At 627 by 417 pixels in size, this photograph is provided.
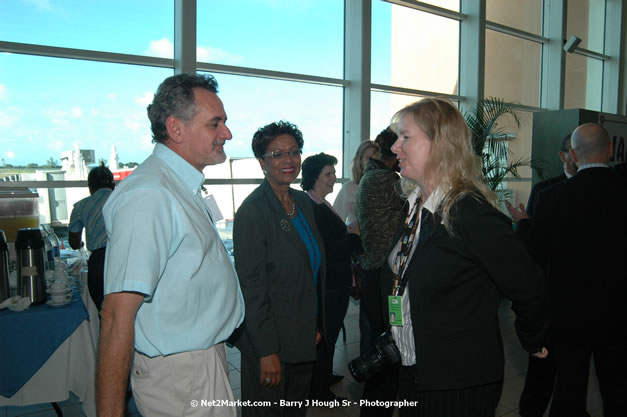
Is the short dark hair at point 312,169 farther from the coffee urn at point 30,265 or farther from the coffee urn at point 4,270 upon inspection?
the coffee urn at point 4,270

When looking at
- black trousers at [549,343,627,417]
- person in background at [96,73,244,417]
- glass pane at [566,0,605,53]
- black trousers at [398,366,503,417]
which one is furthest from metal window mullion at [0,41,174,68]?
glass pane at [566,0,605,53]

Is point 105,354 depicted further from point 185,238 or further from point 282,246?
point 282,246

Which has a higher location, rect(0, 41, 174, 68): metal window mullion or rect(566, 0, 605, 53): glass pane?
rect(566, 0, 605, 53): glass pane

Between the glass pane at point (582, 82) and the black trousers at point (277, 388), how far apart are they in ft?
27.8

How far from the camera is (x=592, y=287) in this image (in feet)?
6.61

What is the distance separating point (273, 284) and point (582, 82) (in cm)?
936

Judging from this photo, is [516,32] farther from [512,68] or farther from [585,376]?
[585,376]

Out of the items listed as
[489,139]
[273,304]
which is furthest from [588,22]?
[273,304]

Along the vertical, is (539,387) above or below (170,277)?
below

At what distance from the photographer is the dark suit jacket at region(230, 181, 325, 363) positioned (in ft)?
5.46

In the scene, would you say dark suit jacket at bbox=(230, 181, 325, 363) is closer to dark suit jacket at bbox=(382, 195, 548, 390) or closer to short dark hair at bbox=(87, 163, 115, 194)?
dark suit jacket at bbox=(382, 195, 548, 390)

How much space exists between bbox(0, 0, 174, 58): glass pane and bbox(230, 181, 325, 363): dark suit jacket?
305 centimetres

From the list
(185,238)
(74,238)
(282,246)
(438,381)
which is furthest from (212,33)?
(438,381)

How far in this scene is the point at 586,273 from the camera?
203 centimetres
